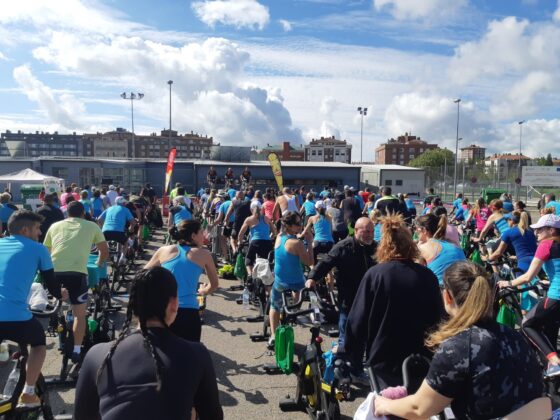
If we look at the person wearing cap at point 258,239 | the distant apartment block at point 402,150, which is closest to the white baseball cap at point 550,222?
the person wearing cap at point 258,239

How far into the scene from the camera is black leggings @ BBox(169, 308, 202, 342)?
4.14m

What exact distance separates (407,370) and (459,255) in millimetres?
2605

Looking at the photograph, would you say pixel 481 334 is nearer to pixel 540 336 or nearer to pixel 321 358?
pixel 321 358

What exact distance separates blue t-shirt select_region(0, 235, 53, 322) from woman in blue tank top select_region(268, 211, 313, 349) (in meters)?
2.63

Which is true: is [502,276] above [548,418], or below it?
below

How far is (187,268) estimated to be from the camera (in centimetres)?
429

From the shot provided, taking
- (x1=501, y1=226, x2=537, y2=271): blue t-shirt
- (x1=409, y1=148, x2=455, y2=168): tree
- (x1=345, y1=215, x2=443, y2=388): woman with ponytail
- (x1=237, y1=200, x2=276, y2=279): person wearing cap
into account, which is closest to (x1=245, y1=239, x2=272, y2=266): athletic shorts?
(x1=237, y1=200, x2=276, y2=279): person wearing cap

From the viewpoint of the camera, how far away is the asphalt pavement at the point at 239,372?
4626mm

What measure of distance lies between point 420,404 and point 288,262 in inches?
144

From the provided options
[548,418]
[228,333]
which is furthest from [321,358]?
[228,333]

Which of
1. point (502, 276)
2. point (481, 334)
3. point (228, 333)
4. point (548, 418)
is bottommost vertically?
point (228, 333)

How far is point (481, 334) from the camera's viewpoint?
2.05 m

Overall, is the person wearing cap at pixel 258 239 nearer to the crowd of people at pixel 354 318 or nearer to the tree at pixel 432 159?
the crowd of people at pixel 354 318

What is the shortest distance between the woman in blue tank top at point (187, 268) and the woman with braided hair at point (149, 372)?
6.92 ft
